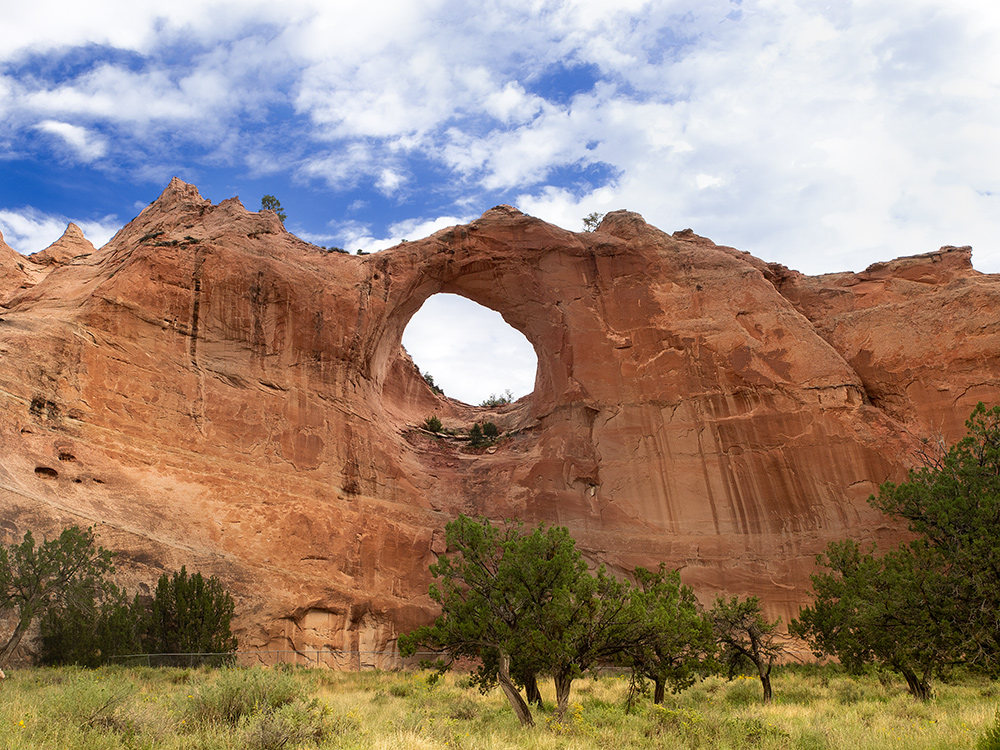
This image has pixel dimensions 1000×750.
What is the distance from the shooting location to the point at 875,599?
1420 cm

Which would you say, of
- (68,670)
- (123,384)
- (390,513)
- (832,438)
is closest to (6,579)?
(68,670)

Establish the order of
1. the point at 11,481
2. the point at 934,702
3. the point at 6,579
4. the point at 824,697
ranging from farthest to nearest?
the point at 11,481, the point at 824,697, the point at 6,579, the point at 934,702

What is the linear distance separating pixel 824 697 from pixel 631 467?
13.0 m

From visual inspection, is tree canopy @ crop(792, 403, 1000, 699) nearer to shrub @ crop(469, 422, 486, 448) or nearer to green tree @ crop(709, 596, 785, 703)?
green tree @ crop(709, 596, 785, 703)

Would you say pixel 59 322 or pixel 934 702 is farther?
pixel 59 322

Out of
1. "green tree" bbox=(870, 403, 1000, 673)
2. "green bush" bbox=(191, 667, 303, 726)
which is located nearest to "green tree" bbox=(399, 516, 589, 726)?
"green bush" bbox=(191, 667, 303, 726)

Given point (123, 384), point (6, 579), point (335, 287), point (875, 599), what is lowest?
point (875, 599)

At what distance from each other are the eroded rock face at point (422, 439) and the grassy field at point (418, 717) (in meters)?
6.77

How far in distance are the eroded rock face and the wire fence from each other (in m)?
0.51

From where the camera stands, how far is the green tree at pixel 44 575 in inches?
663

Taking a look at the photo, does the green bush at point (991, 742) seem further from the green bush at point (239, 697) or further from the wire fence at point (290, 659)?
the wire fence at point (290, 659)

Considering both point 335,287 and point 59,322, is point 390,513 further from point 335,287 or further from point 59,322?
point 59,322

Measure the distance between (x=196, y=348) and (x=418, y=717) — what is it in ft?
64.0

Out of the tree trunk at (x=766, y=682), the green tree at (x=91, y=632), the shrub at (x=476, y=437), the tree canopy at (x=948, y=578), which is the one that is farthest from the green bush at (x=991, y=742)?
the shrub at (x=476, y=437)
